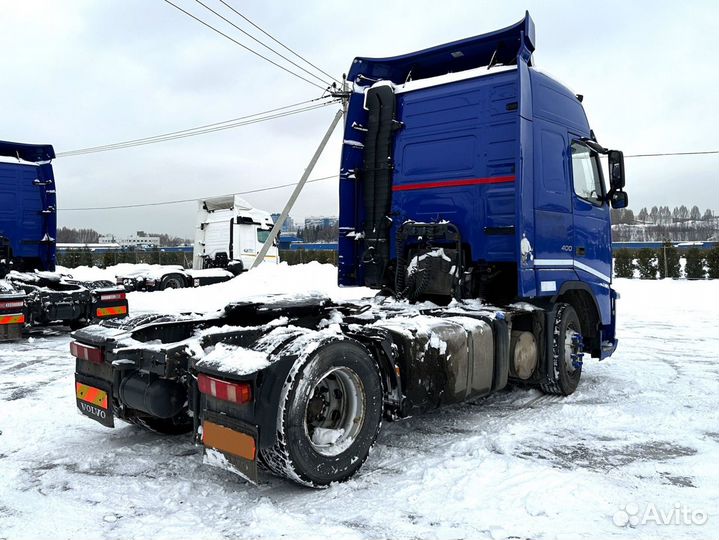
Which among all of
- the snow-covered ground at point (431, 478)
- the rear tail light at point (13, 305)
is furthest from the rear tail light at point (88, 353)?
the rear tail light at point (13, 305)

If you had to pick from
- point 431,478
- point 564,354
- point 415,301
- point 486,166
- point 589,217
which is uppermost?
point 486,166

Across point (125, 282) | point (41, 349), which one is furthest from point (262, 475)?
point (125, 282)

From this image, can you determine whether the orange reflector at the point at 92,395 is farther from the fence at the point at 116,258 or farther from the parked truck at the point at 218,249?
the fence at the point at 116,258

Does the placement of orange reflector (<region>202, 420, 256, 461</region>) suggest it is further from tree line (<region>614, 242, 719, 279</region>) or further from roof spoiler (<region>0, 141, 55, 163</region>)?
tree line (<region>614, 242, 719, 279</region>)

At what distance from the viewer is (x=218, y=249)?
19.8m

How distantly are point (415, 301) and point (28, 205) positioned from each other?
9.08 metres

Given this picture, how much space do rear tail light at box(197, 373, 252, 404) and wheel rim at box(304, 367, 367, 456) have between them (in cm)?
59

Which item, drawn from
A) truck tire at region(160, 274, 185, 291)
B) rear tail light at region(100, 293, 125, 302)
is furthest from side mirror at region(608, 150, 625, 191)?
truck tire at region(160, 274, 185, 291)

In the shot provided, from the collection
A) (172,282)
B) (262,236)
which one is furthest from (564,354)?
(262,236)

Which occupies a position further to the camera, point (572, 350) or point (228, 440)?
point (572, 350)

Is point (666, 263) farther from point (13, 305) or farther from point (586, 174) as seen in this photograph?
point (13, 305)

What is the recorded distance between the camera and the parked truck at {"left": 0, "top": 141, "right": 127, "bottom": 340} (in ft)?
32.2

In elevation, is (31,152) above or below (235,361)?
above

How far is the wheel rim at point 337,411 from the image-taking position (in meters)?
3.73
